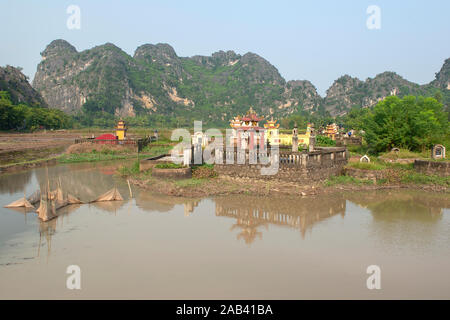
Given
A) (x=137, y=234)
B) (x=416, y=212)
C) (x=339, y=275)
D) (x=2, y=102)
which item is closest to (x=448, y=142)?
(x=416, y=212)

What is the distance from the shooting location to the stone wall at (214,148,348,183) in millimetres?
17266

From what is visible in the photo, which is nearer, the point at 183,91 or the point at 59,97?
the point at 59,97

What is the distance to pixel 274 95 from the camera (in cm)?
15250

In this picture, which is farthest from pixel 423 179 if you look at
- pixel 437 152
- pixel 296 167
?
pixel 296 167

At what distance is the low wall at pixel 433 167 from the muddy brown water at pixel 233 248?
2.21m

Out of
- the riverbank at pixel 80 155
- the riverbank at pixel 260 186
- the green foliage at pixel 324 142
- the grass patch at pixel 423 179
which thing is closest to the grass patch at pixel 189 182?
the riverbank at pixel 260 186

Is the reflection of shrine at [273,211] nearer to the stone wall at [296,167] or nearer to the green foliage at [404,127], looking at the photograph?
the stone wall at [296,167]

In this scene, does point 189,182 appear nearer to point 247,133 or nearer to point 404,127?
point 247,133

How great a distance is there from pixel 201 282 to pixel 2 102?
204ft

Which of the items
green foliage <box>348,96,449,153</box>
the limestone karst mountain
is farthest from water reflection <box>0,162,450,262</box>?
the limestone karst mountain

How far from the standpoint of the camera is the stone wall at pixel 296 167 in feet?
56.6

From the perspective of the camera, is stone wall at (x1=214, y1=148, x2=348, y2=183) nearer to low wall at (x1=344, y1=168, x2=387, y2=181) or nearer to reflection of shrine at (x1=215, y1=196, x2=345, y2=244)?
low wall at (x1=344, y1=168, x2=387, y2=181)

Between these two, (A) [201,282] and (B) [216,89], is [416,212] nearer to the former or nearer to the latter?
(A) [201,282]

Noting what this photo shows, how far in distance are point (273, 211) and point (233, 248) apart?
4.16 m
